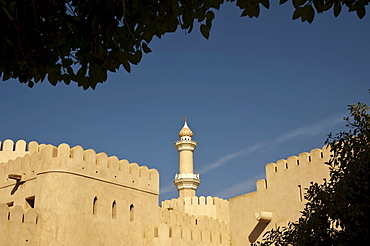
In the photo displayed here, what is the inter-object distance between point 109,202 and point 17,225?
330 centimetres

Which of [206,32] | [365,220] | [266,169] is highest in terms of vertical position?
[266,169]

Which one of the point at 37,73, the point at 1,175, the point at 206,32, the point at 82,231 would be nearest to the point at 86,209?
the point at 82,231

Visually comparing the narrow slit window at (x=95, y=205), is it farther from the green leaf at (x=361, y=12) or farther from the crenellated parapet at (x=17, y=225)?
the green leaf at (x=361, y=12)

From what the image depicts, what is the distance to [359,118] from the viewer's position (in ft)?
26.1

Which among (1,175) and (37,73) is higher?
(1,175)

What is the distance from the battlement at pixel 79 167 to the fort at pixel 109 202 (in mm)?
29

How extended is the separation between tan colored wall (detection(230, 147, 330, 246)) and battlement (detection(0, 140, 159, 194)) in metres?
3.98

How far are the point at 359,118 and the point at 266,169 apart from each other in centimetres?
1143

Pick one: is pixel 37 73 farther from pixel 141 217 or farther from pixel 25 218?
pixel 141 217

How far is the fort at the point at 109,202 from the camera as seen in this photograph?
14342 mm

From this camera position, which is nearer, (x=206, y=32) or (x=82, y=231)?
(x=206, y=32)

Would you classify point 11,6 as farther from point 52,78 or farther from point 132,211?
point 132,211

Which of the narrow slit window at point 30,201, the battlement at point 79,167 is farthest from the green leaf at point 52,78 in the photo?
the narrow slit window at point 30,201

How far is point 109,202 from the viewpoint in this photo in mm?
15961
